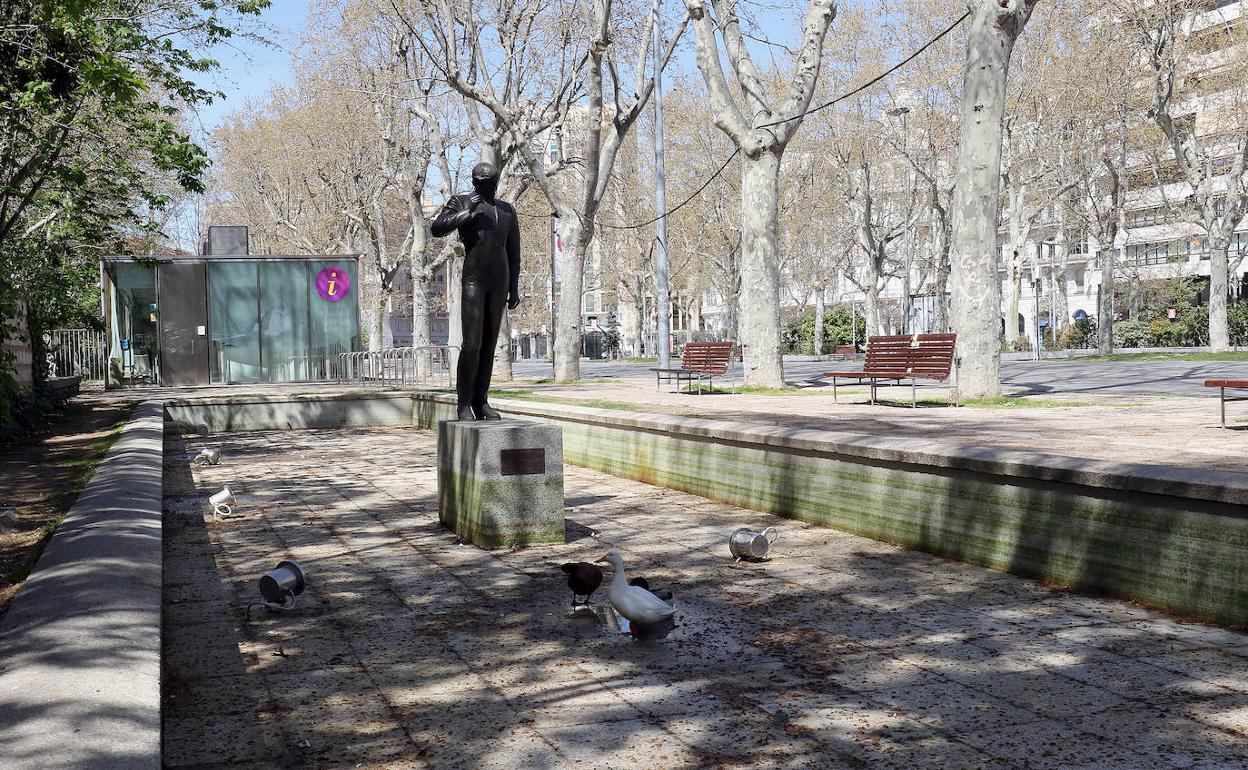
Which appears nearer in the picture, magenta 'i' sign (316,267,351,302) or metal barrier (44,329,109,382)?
magenta 'i' sign (316,267,351,302)

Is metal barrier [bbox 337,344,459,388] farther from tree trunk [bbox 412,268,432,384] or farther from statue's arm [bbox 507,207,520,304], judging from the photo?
statue's arm [bbox 507,207,520,304]

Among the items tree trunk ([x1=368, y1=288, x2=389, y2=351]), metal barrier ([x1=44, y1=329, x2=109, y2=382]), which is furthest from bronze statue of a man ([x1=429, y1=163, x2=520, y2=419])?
tree trunk ([x1=368, y1=288, x2=389, y2=351])

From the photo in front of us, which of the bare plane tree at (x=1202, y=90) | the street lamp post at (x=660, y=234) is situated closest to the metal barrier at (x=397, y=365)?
the street lamp post at (x=660, y=234)

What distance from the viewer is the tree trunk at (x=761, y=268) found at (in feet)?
59.9

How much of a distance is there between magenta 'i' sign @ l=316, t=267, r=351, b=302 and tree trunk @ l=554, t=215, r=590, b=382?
22.3 feet

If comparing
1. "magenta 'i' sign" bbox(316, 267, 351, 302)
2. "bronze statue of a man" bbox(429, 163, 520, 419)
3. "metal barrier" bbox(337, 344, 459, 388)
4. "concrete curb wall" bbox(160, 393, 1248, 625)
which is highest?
"magenta 'i' sign" bbox(316, 267, 351, 302)

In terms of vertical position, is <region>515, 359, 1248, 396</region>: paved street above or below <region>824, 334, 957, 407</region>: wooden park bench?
below

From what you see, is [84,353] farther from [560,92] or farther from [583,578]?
[583,578]

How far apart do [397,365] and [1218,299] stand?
2331 cm

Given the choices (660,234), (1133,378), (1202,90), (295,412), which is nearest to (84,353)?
(295,412)

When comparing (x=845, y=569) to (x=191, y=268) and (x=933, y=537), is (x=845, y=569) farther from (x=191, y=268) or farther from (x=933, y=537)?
(x=191, y=268)

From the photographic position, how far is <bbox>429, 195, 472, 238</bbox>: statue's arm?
7.52 m

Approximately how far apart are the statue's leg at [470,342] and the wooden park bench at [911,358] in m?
7.11

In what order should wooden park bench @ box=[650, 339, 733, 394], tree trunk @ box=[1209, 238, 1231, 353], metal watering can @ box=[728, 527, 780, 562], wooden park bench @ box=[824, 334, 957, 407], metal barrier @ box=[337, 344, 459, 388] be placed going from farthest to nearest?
1. tree trunk @ box=[1209, 238, 1231, 353]
2. metal barrier @ box=[337, 344, 459, 388]
3. wooden park bench @ box=[650, 339, 733, 394]
4. wooden park bench @ box=[824, 334, 957, 407]
5. metal watering can @ box=[728, 527, 780, 562]
